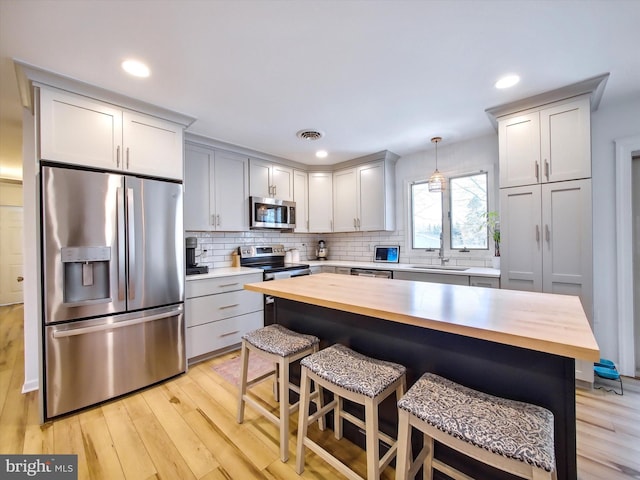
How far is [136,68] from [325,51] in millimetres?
1286

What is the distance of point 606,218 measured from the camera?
2570 millimetres

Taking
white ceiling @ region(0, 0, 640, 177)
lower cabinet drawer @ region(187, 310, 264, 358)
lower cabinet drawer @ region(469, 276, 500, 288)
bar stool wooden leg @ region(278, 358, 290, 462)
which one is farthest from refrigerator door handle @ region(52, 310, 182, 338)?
lower cabinet drawer @ region(469, 276, 500, 288)

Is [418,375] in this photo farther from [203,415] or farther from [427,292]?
[203,415]

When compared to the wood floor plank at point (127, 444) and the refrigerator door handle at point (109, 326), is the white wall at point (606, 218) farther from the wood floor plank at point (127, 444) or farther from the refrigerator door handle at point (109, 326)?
the refrigerator door handle at point (109, 326)

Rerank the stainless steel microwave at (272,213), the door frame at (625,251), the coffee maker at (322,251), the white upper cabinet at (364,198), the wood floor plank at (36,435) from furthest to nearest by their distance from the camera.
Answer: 1. the coffee maker at (322,251)
2. the white upper cabinet at (364,198)
3. the stainless steel microwave at (272,213)
4. the door frame at (625,251)
5. the wood floor plank at (36,435)

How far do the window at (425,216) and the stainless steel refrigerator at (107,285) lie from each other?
9.75ft

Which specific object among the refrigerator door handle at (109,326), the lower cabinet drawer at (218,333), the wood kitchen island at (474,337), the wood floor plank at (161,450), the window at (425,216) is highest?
the window at (425,216)

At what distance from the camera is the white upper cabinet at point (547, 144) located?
2.25 meters

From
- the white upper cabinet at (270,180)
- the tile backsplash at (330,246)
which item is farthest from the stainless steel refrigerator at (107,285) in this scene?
the white upper cabinet at (270,180)

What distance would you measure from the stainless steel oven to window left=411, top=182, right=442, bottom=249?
162cm

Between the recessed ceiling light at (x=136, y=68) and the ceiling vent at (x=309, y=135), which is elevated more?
the ceiling vent at (x=309, y=135)

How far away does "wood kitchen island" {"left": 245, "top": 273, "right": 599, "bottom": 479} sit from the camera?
1.02 meters

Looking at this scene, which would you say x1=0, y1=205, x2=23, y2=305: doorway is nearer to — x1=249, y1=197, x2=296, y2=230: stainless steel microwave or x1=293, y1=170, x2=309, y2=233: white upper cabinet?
x1=249, y1=197, x2=296, y2=230: stainless steel microwave

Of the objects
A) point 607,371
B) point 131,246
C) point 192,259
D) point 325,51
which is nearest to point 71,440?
point 131,246
